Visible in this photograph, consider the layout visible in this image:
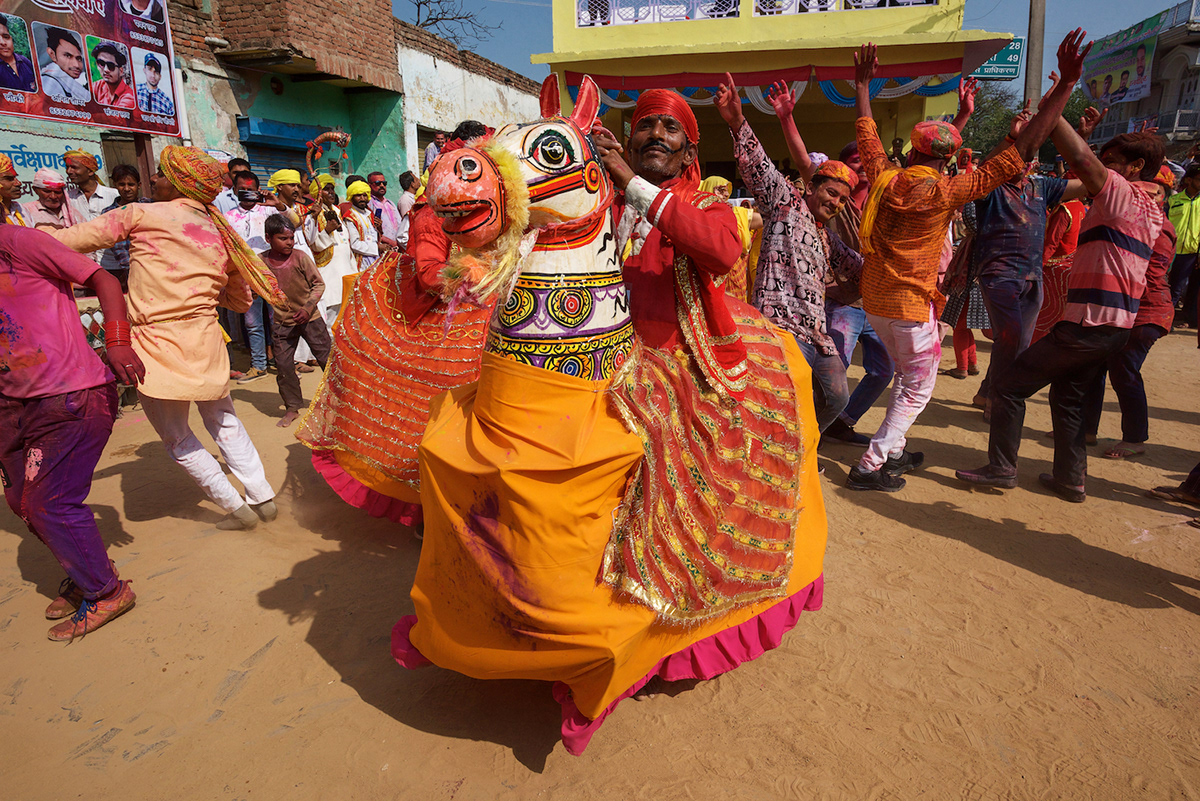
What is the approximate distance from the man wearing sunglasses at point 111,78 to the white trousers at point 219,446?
625 cm

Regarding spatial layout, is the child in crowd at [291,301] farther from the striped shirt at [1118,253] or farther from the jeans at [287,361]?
the striped shirt at [1118,253]

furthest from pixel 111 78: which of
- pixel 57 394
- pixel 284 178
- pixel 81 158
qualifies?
pixel 57 394

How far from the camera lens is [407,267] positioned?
3602 mm

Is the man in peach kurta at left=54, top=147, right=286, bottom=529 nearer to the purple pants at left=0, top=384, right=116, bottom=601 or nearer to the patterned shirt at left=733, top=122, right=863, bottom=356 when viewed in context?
the purple pants at left=0, top=384, right=116, bottom=601

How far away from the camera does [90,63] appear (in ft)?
24.6

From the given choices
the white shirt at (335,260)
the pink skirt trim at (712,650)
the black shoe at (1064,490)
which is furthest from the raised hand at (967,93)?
the white shirt at (335,260)

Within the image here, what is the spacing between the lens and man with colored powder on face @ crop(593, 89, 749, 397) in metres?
2.14

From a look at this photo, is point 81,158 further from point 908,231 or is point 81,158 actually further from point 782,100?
point 908,231

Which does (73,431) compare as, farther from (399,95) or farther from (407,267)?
(399,95)

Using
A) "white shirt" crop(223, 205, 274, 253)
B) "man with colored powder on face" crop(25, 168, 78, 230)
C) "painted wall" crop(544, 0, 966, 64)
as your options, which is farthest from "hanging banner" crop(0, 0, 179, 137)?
"painted wall" crop(544, 0, 966, 64)

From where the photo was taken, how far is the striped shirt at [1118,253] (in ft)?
12.1

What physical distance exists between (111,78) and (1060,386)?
33.2ft

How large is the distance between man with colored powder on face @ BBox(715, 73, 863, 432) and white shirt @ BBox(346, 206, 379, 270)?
612 cm

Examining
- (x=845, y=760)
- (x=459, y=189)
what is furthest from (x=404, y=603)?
(x=459, y=189)
